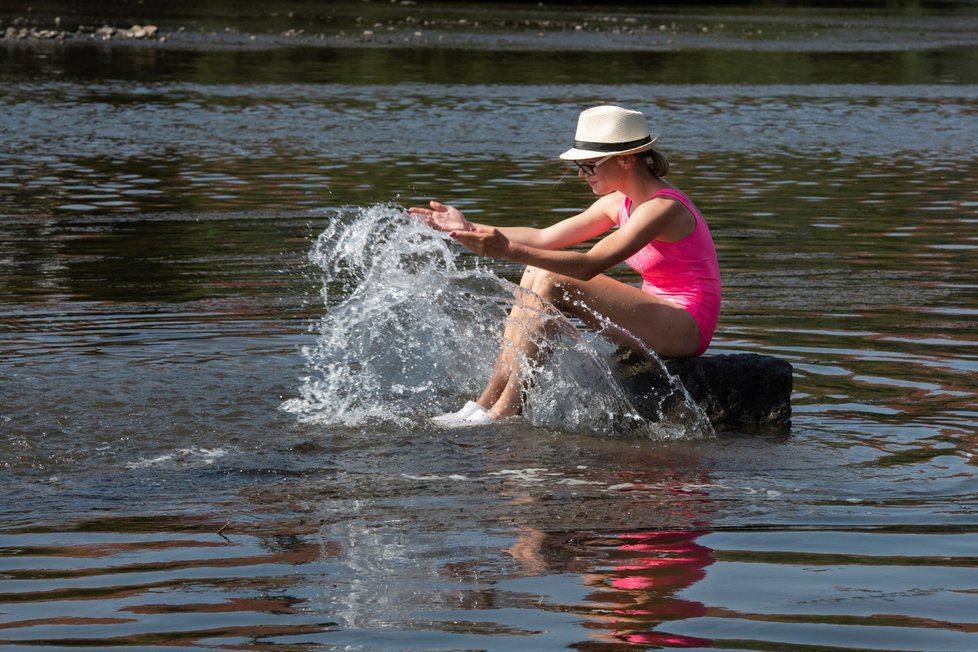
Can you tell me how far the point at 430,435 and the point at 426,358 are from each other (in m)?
1.60

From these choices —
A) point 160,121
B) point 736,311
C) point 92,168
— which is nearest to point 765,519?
point 736,311

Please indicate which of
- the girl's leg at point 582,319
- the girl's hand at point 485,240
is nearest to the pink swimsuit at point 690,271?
the girl's leg at point 582,319

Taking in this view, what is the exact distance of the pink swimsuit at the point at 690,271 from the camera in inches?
300

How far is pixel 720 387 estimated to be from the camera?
25.4 feet

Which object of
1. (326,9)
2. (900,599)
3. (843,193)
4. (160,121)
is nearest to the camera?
(900,599)

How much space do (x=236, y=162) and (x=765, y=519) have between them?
1350 centimetres

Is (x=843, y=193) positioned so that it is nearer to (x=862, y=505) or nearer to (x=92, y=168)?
(x=92, y=168)

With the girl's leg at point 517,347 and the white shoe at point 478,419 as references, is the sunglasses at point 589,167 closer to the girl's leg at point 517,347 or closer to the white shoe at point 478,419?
the girl's leg at point 517,347

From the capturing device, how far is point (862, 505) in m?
6.31

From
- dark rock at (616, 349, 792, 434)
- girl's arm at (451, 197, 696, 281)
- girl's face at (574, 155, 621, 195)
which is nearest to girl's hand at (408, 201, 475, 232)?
girl's arm at (451, 197, 696, 281)

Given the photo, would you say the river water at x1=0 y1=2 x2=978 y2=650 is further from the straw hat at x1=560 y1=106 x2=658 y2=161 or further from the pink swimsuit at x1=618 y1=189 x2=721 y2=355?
the straw hat at x1=560 y1=106 x2=658 y2=161

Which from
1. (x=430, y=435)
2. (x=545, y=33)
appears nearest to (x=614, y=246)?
(x=430, y=435)

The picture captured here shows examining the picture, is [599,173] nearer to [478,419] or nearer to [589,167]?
[589,167]

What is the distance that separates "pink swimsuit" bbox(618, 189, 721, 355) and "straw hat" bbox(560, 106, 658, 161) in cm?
37
